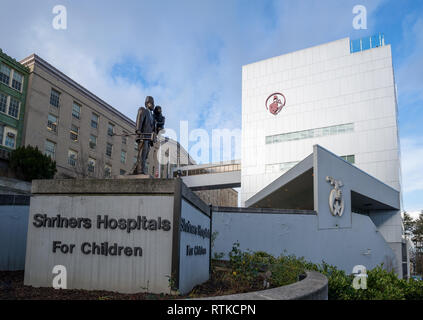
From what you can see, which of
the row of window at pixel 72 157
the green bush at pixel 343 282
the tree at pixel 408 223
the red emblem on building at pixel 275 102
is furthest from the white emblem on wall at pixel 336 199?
the tree at pixel 408 223

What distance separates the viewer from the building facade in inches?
1380

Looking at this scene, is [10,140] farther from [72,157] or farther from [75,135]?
[75,135]

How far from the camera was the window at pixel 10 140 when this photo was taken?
31297mm

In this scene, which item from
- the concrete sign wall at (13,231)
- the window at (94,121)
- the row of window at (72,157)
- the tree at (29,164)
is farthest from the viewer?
the window at (94,121)

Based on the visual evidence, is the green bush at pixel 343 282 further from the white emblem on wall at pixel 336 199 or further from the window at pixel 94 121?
the window at pixel 94 121

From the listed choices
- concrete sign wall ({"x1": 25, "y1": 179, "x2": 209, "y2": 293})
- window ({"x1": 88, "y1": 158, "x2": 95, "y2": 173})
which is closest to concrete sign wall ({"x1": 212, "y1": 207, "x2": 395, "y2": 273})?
concrete sign wall ({"x1": 25, "y1": 179, "x2": 209, "y2": 293})

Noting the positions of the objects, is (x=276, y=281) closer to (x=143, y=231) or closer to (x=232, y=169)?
(x=143, y=231)

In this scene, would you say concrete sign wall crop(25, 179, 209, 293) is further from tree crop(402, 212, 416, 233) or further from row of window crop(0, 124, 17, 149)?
tree crop(402, 212, 416, 233)

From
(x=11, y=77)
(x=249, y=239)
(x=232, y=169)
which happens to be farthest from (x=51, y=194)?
(x=232, y=169)

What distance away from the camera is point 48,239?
712cm

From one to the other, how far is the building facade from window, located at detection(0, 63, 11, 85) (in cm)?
2561

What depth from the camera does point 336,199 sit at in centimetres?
2089

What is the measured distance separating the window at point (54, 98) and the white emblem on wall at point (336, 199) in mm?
29518
